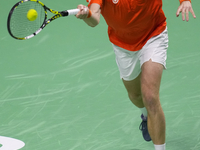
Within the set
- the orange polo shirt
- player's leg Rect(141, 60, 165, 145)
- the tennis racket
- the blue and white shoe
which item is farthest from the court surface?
the tennis racket

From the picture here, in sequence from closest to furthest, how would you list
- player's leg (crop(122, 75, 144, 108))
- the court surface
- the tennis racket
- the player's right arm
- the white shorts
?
1. the player's right arm
2. the tennis racket
3. the white shorts
4. player's leg (crop(122, 75, 144, 108))
5. the court surface

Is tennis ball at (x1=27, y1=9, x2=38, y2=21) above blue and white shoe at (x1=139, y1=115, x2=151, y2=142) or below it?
above

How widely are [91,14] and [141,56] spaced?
679 mm

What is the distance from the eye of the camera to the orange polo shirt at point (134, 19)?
3542 mm

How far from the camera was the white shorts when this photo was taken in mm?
3574

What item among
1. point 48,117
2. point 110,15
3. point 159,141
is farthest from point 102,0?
point 48,117

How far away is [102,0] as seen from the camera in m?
3.55

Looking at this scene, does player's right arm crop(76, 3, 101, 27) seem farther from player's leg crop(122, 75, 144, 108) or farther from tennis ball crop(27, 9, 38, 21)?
player's leg crop(122, 75, 144, 108)

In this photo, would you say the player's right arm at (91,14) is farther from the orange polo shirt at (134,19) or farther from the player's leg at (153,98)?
the player's leg at (153,98)

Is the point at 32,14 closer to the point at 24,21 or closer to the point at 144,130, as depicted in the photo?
the point at 24,21

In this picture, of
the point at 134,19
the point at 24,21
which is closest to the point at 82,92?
the point at 134,19

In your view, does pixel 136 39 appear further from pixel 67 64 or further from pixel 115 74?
pixel 67 64

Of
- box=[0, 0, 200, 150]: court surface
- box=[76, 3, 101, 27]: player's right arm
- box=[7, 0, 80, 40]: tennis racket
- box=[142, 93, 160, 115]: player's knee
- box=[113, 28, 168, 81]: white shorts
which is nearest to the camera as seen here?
box=[76, 3, 101, 27]: player's right arm

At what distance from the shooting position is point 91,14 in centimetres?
327
